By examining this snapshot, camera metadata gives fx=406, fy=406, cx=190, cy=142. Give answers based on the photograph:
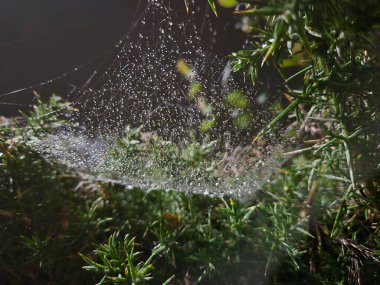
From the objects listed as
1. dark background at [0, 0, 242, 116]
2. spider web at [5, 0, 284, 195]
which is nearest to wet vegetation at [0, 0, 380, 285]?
spider web at [5, 0, 284, 195]

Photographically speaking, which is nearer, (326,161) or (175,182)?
(326,161)

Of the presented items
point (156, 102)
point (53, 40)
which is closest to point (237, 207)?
point (156, 102)

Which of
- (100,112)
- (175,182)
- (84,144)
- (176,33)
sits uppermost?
(176,33)

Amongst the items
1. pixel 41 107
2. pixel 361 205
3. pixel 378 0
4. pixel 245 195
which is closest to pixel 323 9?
pixel 378 0

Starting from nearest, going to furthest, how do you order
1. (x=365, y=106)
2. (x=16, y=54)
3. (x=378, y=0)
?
1. (x=378, y=0)
2. (x=365, y=106)
3. (x=16, y=54)

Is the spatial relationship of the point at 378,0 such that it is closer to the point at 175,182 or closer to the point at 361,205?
the point at 361,205

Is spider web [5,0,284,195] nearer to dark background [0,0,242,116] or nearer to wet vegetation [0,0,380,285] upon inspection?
wet vegetation [0,0,380,285]

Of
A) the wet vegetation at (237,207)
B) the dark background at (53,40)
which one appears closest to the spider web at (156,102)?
the wet vegetation at (237,207)

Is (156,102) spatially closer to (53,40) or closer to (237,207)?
(237,207)
